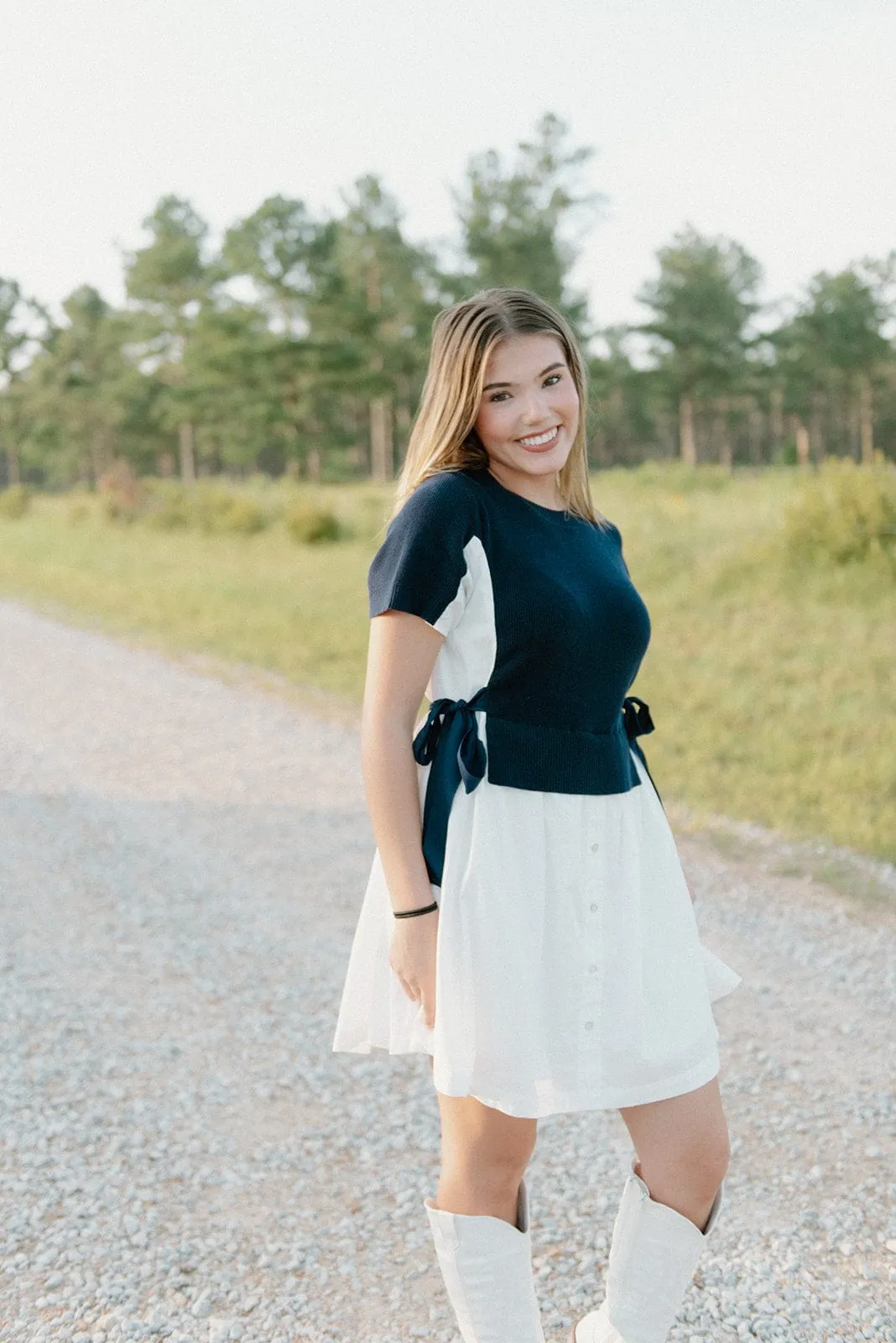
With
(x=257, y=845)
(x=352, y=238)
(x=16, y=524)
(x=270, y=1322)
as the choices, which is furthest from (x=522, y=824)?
(x=352, y=238)

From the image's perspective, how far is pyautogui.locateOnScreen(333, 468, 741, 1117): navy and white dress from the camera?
5.73 feet

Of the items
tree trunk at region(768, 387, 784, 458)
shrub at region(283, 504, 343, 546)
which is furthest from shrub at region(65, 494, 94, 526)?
tree trunk at region(768, 387, 784, 458)

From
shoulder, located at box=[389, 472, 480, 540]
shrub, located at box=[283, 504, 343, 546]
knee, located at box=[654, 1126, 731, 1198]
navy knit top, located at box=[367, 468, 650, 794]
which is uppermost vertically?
shoulder, located at box=[389, 472, 480, 540]

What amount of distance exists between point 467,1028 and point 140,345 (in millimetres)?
49994

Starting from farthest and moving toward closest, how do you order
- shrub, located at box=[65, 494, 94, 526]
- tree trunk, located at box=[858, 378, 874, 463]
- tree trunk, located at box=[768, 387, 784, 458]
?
tree trunk, located at box=[768, 387, 784, 458], tree trunk, located at box=[858, 378, 874, 463], shrub, located at box=[65, 494, 94, 526]

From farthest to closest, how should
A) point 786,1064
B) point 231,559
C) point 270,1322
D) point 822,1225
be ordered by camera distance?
1. point 231,559
2. point 786,1064
3. point 822,1225
4. point 270,1322

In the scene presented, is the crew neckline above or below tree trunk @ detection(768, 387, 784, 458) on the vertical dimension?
below

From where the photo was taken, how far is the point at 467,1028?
174 cm

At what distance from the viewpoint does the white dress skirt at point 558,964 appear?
174 cm

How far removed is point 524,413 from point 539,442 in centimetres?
5

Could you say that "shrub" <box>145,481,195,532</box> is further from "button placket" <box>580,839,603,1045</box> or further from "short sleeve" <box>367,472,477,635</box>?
"button placket" <box>580,839,603,1045</box>

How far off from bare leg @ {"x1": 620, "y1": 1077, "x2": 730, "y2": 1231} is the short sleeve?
2.67 feet

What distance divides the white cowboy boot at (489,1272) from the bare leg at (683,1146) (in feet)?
0.76

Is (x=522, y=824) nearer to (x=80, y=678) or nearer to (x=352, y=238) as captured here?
(x=80, y=678)
